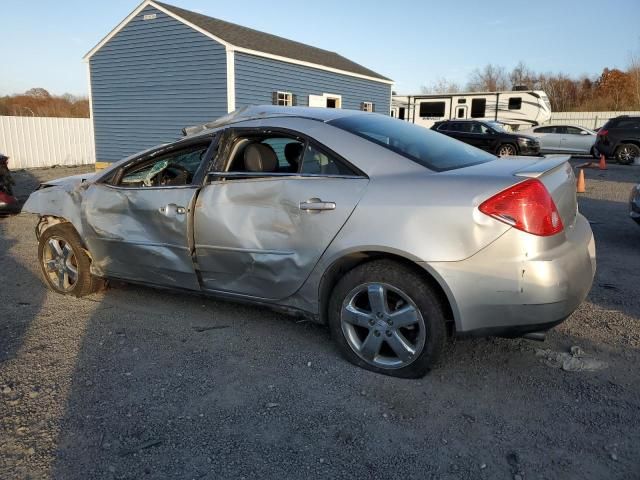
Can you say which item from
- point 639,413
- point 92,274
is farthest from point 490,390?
point 92,274

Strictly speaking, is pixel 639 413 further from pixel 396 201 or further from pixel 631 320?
pixel 396 201

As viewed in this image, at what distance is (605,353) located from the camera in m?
3.31

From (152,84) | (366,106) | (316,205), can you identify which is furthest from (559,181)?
(366,106)

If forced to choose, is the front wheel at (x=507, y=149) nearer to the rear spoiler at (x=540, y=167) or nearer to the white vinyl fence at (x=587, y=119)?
the rear spoiler at (x=540, y=167)

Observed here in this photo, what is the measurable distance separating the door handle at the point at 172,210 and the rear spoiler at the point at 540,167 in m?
2.22

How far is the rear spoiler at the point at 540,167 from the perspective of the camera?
274cm

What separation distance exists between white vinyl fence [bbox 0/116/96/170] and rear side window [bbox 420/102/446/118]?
17843 millimetres

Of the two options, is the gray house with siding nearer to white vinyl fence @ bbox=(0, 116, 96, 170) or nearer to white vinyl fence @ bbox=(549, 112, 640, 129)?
white vinyl fence @ bbox=(0, 116, 96, 170)

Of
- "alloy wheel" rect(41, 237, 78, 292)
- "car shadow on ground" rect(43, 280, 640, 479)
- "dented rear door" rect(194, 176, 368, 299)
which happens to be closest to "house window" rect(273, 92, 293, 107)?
"alloy wheel" rect(41, 237, 78, 292)

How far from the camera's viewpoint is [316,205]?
305 centimetres

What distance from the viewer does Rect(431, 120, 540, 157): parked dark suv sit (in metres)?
18.5

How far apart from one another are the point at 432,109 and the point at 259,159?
27348 mm

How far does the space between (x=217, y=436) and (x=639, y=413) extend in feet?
7.15

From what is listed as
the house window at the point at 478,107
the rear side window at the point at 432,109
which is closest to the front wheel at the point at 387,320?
the house window at the point at 478,107
